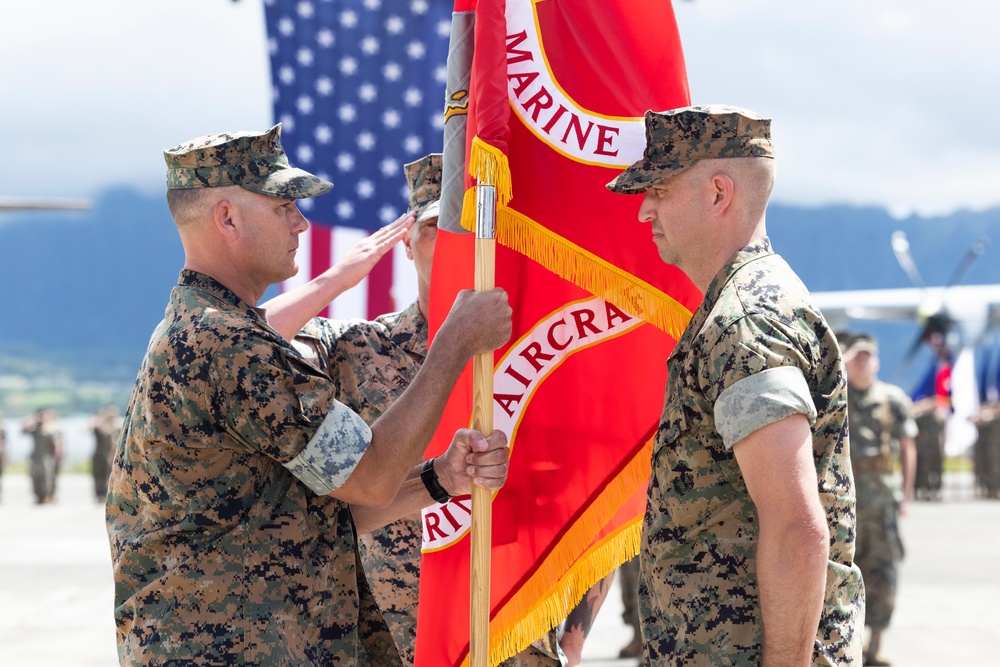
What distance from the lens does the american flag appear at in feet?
25.0

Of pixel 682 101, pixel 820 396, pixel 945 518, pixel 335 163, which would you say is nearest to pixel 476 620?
pixel 820 396

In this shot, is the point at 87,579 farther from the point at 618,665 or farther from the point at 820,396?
the point at 820,396

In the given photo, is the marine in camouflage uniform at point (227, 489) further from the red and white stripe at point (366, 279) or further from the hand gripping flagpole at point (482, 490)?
the red and white stripe at point (366, 279)

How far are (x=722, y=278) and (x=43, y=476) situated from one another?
23331 mm

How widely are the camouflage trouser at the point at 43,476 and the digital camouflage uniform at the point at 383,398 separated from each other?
21.6 m

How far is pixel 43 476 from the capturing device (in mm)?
23312

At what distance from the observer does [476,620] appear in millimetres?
2875

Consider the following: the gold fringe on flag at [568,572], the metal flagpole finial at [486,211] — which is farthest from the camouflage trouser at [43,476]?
the metal flagpole finial at [486,211]

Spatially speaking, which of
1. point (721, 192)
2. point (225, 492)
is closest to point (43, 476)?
point (225, 492)

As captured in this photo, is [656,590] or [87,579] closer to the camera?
[656,590]

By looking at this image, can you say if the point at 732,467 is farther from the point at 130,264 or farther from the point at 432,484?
the point at 130,264

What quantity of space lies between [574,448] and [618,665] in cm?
425

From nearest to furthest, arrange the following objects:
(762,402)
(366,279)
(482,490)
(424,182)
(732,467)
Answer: (762,402) < (732,467) < (482,490) < (424,182) < (366,279)

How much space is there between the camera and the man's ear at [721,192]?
2402 mm
